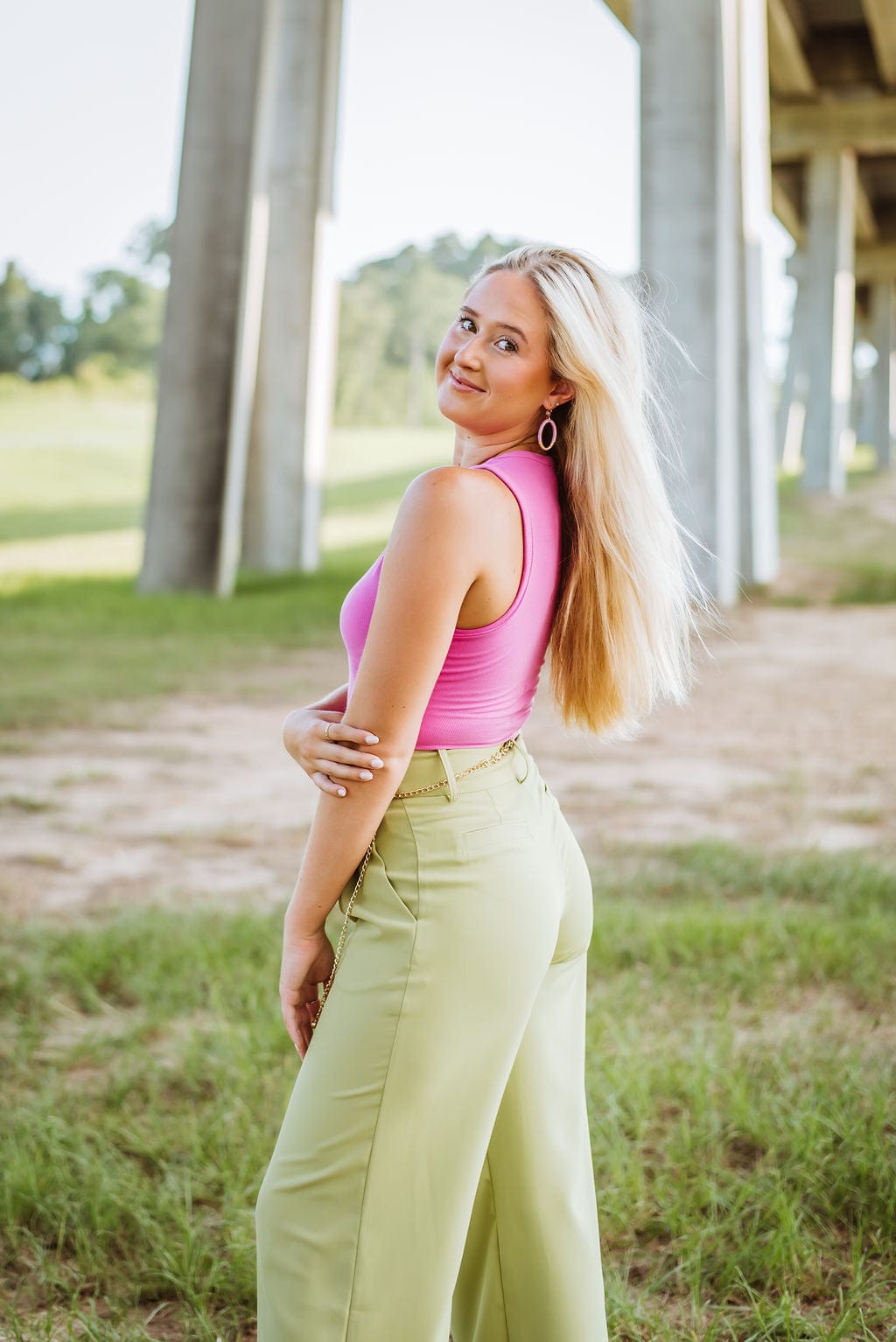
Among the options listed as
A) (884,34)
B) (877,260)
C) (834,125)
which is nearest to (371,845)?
(884,34)

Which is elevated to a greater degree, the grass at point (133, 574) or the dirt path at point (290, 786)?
the grass at point (133, 574)

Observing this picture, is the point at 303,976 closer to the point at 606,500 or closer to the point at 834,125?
the point at 606,500

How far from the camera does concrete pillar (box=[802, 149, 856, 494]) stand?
26375 millimetres

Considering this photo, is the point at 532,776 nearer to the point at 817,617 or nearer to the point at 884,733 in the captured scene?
the point at 884,733

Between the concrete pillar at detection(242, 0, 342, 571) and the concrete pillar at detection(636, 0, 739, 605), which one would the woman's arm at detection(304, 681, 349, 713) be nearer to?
the concrete pillar at detection(636, 0, 739, 605)

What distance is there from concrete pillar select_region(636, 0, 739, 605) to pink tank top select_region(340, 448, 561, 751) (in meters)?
12.4

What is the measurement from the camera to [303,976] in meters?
1.98

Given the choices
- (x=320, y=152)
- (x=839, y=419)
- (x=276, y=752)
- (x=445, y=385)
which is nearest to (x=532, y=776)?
(x=445, y=385)

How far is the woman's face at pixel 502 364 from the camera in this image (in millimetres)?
1950

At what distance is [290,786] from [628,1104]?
15.0ft

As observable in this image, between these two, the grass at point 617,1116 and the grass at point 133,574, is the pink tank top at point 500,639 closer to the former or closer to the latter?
the grass at point 617,1116

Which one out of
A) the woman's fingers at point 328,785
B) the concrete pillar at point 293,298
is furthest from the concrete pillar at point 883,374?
the woman's fingers at point 328,785

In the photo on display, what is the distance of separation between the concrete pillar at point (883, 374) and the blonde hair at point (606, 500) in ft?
128

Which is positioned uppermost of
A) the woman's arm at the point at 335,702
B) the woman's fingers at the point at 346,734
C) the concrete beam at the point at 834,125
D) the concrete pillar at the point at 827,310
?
the concrete beam at the point at 834,125
